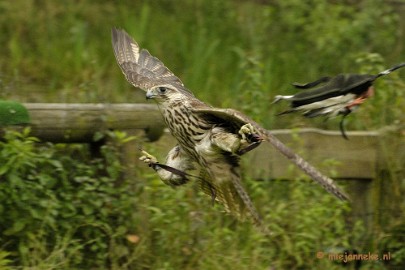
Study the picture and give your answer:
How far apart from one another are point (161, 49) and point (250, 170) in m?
2.83

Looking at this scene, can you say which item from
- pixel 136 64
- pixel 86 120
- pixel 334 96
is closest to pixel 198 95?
pixel 136 64

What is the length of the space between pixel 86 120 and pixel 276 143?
1887mm

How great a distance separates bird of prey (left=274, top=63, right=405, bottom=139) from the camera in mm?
5586

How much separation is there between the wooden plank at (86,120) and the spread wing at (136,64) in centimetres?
20

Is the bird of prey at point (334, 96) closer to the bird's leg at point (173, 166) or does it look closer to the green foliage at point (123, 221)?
the bird's leg at point (173, 166)

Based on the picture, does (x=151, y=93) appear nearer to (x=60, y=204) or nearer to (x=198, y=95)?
(x=60, y=204)

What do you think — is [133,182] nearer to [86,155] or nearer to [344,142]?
[86,155]

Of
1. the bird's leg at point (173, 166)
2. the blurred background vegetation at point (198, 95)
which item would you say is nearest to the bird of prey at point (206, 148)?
the bird's leg at point (173, 166)

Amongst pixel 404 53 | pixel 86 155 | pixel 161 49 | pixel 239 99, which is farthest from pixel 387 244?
pixel 161 49

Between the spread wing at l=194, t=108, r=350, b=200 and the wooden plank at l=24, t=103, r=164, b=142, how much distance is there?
92 centimetres

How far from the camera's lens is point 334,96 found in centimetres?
561

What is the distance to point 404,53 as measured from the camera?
9.51m

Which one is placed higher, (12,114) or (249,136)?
(249,136)

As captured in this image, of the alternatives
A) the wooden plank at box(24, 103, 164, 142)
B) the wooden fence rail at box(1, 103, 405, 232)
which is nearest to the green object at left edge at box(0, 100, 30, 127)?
the wooden plank at box(24, 103, 164, 142)
